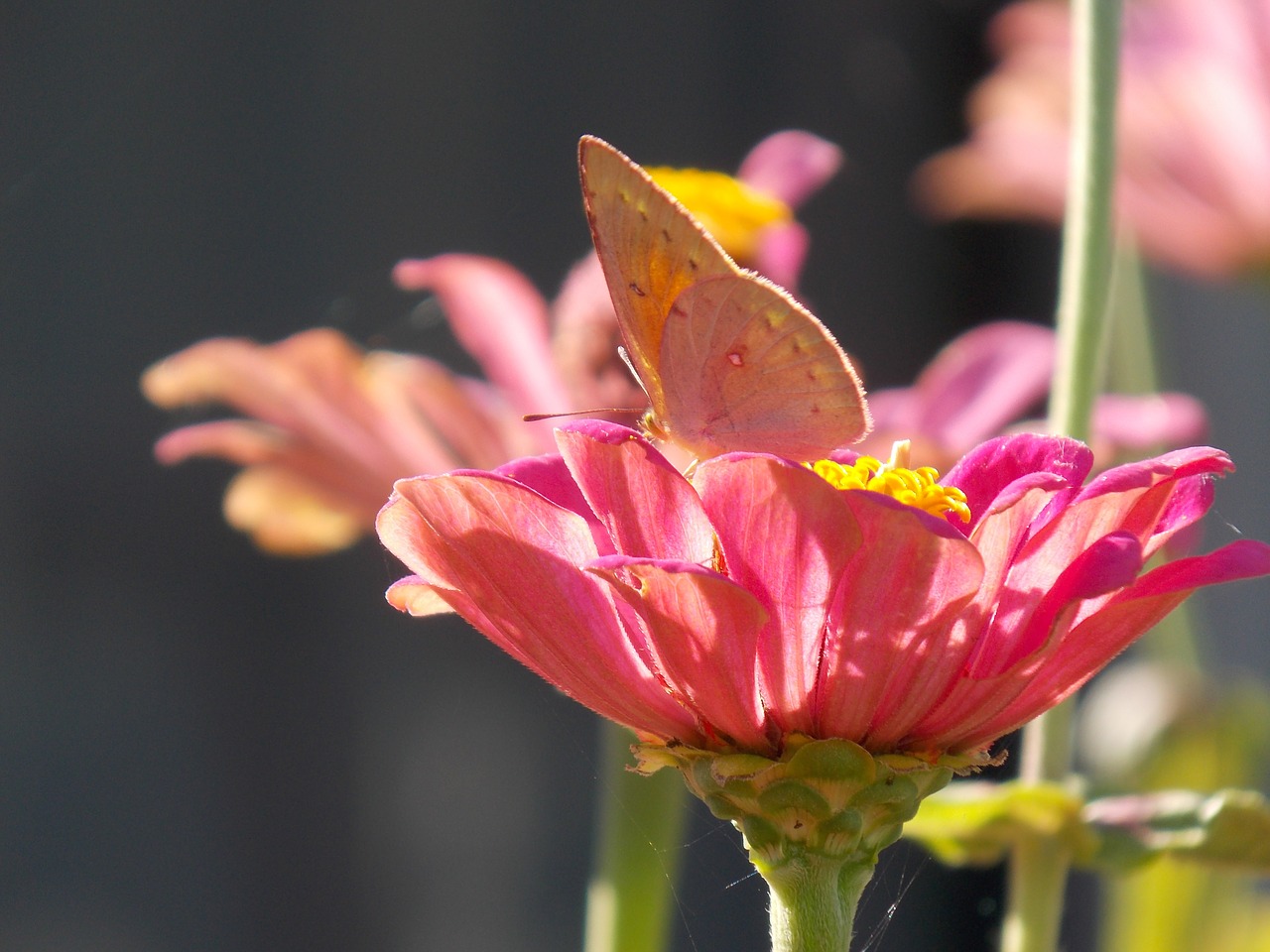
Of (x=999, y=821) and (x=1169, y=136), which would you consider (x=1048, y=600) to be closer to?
(x=999, y=821)

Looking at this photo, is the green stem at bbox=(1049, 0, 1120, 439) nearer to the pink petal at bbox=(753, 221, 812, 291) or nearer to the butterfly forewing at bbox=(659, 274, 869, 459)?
the butterfly forewing at bbox=(659, 274, 869, 459)

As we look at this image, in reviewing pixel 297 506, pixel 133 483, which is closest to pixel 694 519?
pixel 297 506

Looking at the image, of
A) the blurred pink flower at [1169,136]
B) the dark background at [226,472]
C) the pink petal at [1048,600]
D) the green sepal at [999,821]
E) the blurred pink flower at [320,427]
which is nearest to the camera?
the pink petal at [1048,600]

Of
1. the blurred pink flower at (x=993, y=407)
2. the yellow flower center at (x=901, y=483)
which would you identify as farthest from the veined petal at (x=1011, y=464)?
the blurred pink flower at (x=993, y=407)

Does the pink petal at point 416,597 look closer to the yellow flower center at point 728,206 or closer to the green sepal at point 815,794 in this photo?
the green sepal at point 815,794

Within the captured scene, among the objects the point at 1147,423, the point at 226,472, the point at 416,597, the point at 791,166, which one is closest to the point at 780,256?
the point at 791,166

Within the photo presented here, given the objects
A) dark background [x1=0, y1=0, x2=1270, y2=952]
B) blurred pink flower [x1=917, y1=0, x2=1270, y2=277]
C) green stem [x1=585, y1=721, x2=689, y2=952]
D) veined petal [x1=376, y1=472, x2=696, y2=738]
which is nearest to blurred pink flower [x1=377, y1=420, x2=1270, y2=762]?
veined petal [x1=376, y1=472, x2=696, y2=738]

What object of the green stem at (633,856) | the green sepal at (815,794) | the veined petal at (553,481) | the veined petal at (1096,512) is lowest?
the green stem at (633,856)
